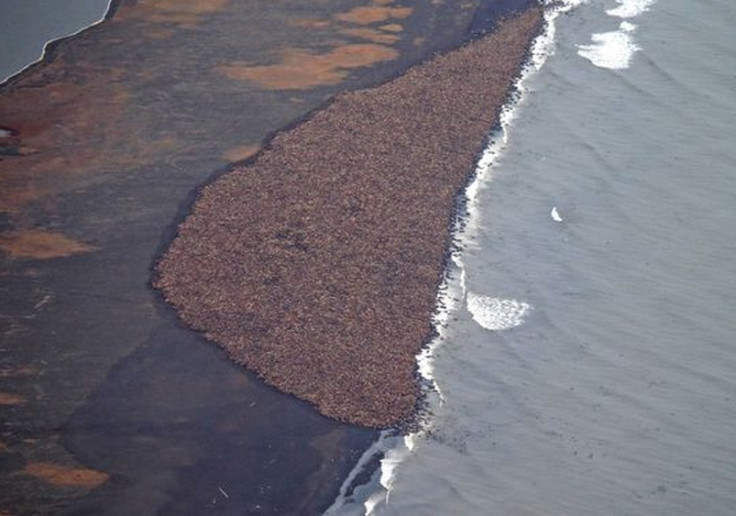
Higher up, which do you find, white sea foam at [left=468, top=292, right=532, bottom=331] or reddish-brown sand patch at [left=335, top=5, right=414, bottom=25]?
reddish-brown sand patch at [left=335, top=5, right=414, bottom=25]

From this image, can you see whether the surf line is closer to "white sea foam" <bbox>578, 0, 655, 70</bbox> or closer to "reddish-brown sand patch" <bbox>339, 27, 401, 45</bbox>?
"white sea foam" <bbox>578, 0, 655, 70</bbox>

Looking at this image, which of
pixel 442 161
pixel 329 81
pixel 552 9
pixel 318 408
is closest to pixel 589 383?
pixel 318 408

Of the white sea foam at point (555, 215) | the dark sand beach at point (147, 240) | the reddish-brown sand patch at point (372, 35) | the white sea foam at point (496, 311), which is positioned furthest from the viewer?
the reddish-brown sand patch at point (372, 35)

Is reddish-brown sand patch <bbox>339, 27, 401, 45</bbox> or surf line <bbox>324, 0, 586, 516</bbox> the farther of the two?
reddish-brown sand patch <bbox>339, 27, 401, 45</bbox>

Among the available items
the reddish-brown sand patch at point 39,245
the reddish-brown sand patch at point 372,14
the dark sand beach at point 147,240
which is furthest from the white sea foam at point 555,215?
the reddish-brown sand patch at point 372,14

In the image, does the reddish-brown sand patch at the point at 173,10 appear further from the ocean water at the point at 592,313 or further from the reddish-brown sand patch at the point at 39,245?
the reddish-brown sand patch at the point at 39,245

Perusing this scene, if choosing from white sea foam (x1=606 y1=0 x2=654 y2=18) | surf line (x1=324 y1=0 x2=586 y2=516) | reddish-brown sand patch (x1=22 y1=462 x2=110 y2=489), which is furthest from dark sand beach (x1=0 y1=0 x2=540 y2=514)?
white sea foam (x1=606 y1=0 x2=654 y2=18)

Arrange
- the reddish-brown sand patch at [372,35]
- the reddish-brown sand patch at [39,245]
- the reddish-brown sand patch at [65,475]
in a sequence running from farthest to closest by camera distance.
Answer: the reddish-brown sand patch at [372,35], the reddish-brown sand patch at [39,245], the reddish-brown sand patch at [65,475]
